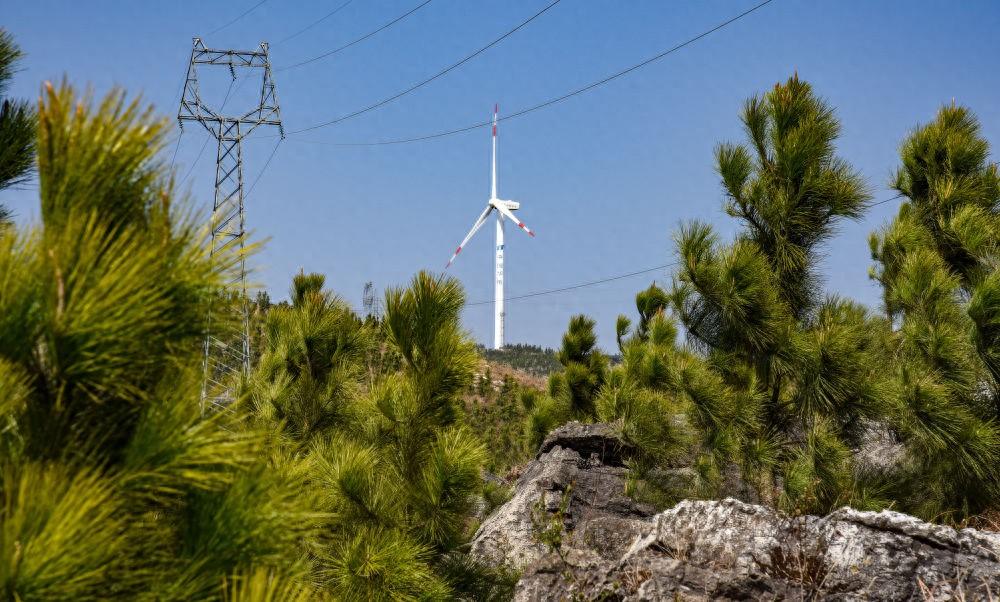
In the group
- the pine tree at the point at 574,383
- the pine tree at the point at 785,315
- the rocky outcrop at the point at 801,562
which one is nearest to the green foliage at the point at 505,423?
the pine tree at the point at 574,383

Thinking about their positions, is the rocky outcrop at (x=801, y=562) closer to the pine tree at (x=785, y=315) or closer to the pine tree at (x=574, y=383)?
the pine tree at (x=785, y=315)

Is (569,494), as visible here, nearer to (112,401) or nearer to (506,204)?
(112,401)

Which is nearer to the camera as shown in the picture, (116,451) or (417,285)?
(116,451)

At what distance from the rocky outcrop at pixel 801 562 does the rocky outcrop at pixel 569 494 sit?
2.42 meters

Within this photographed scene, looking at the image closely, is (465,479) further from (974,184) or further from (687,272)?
(974,184)

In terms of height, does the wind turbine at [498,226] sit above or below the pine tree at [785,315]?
above

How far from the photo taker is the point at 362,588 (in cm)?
403

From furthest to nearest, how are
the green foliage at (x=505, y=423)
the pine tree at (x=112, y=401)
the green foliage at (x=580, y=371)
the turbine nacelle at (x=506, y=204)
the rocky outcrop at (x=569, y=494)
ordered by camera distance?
the turbine nacelle at (x=506, y=204) < the green foliage at (x=505, y=423) < the green foliage at (x=580, y=371) < the rocky outcrop at (x=569, y=494) < the pine tree at (x=112, y=401)

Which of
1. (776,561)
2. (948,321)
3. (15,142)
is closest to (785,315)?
(948,321)

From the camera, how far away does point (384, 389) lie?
16.4 ft

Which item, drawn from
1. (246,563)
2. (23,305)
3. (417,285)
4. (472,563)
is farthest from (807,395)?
(23,305)

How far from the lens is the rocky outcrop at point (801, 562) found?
3.90 meters

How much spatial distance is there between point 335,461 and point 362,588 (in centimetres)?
87

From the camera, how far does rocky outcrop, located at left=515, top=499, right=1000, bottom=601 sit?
3.90 m
